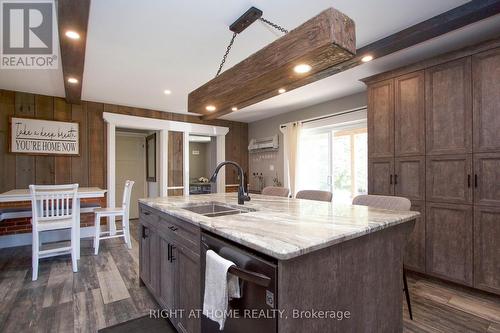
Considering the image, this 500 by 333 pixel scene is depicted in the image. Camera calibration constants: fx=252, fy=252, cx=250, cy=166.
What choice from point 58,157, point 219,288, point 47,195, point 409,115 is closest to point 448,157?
point 409,115

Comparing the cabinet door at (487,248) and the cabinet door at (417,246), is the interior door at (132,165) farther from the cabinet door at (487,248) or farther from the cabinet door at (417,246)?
the cabinet door at (487,248)

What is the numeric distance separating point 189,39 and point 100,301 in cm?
254

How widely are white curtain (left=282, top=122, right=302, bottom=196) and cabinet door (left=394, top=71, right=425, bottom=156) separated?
2035 millimetres

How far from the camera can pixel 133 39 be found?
237cm

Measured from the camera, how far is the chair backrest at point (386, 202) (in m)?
1.97

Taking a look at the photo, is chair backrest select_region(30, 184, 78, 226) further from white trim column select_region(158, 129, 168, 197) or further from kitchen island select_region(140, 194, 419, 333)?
white trim column select_region(158, 129, 168, 197)

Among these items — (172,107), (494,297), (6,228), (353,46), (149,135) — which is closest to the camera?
(353,46)

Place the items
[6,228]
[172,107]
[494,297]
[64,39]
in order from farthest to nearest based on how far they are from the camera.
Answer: [172,107]
[6,228]
[494,297]
[64,39]

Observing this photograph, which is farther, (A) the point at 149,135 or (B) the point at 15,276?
(A) the point at 149,135

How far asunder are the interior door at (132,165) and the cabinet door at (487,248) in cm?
585

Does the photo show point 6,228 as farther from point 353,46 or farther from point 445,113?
point 445,113

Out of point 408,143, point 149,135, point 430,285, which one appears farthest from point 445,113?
point 149,135

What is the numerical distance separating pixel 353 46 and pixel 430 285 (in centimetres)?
258

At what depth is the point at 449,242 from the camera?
2469mm
